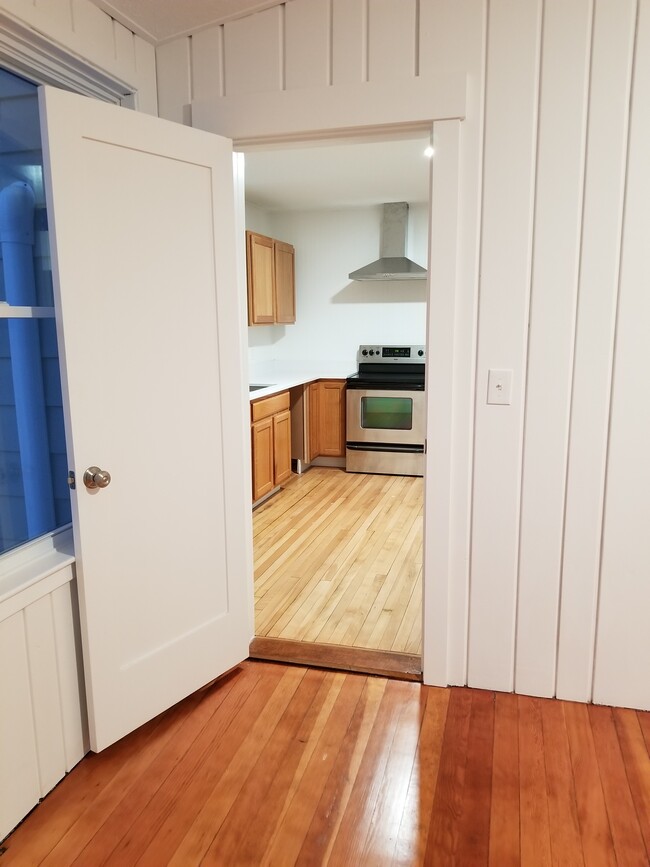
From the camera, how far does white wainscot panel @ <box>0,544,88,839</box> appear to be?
5.61ft

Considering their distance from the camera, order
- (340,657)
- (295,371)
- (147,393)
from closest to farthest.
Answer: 1. (147,393)
2. (340,657)
3. (295,371)

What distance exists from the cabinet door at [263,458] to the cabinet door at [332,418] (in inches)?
40.0

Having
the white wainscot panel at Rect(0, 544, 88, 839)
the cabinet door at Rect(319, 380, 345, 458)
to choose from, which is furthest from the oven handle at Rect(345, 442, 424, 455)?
the white wainscot panel at Rect(0, 544, 88, 839)

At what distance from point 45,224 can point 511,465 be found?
1697 mm

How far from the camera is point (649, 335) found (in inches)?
81.3

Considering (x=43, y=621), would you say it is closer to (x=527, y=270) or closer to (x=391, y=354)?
(x=527, y=270)

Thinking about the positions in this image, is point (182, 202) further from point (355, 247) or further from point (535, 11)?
point (355, 247)

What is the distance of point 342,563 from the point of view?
366 cm

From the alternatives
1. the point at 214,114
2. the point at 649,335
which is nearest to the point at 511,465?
the point at 649,335

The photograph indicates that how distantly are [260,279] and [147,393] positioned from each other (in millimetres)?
3302

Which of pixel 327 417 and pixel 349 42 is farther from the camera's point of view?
pixel 327 417

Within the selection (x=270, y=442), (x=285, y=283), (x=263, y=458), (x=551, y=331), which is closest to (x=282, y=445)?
(x=270, y=442)

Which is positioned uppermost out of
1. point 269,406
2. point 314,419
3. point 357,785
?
point 269,406

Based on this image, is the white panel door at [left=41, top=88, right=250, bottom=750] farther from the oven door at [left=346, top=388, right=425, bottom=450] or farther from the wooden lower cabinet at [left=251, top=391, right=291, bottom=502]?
the oven door at [left=346, top=388, right=425, bottom=450]
